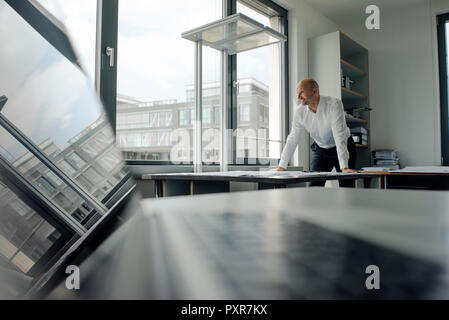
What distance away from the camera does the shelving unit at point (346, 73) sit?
11.0ft

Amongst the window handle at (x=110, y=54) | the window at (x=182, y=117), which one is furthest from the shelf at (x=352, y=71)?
the window handle at (x=110, y=54)

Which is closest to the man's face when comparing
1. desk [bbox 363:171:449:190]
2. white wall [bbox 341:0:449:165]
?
desk [bbox 363:171:449:190]

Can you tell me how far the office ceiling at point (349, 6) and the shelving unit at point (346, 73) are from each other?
490 millimetres

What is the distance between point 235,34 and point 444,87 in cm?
293

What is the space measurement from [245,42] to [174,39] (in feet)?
1.78

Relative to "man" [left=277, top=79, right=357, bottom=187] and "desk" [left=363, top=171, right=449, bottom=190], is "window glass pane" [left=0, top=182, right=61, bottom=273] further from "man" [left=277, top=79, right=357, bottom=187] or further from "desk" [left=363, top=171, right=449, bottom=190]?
"desk" [left=363, top=171, right=449, bottom=190]

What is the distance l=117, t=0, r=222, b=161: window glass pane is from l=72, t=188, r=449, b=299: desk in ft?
5.92

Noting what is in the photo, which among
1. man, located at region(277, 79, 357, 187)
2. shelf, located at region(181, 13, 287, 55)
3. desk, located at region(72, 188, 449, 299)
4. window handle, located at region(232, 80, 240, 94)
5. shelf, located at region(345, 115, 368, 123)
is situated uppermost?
shelf, located at region(181, 13, 287, 55)

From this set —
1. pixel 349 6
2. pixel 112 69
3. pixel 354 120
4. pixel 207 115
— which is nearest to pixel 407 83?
pixel 354 120

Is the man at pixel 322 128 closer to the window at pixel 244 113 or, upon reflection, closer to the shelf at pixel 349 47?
the window at pixel 244 113

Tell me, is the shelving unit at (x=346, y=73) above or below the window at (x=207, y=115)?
above

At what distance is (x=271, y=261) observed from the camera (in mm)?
90

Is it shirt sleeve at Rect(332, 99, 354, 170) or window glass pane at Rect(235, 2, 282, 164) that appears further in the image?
window glass pane at Rect(235, 2, 282, 164)

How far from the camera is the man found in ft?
7.20
